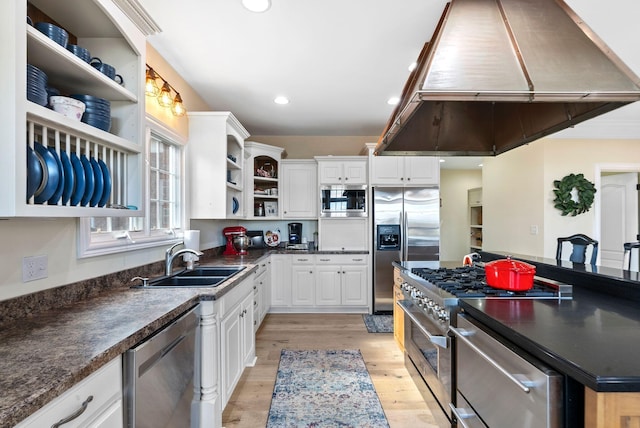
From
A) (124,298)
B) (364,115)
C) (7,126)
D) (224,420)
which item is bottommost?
(224,420)

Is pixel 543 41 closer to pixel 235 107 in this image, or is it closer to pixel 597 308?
pixel 597 308

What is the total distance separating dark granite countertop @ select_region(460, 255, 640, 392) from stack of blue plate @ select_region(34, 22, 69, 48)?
205 cm

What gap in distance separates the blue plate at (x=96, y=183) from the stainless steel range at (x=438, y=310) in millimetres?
1747

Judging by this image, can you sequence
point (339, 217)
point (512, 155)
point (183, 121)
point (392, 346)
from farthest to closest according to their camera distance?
point (512, 155)
point (339, 217)
point (392, 346)
point (183, 121)

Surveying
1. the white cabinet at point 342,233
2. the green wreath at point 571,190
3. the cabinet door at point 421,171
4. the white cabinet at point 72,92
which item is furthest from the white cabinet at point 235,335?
the green wreath at point 571,190

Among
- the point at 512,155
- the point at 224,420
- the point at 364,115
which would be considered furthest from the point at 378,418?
the point at 512,155

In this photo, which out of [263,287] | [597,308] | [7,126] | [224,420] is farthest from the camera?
[263,287]

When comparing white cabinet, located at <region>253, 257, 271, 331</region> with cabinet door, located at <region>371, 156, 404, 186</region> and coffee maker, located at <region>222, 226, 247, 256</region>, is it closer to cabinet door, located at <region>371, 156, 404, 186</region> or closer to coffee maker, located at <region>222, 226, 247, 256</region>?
coffee maker, located at <region>222, 226, 247, 256</region>

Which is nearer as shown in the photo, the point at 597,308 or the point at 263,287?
the point at 597,308

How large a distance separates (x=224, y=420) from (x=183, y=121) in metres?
2.49

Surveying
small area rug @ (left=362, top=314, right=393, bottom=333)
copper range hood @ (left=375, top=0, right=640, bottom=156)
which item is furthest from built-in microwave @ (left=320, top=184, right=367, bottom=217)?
copper range hood @ (left=375, top=0, right=640, bottom=156)

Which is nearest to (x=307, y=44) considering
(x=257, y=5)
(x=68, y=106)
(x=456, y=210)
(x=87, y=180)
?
(x=257, y=5)

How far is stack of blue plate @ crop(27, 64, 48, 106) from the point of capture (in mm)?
1097

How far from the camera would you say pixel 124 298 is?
166 centimetres
